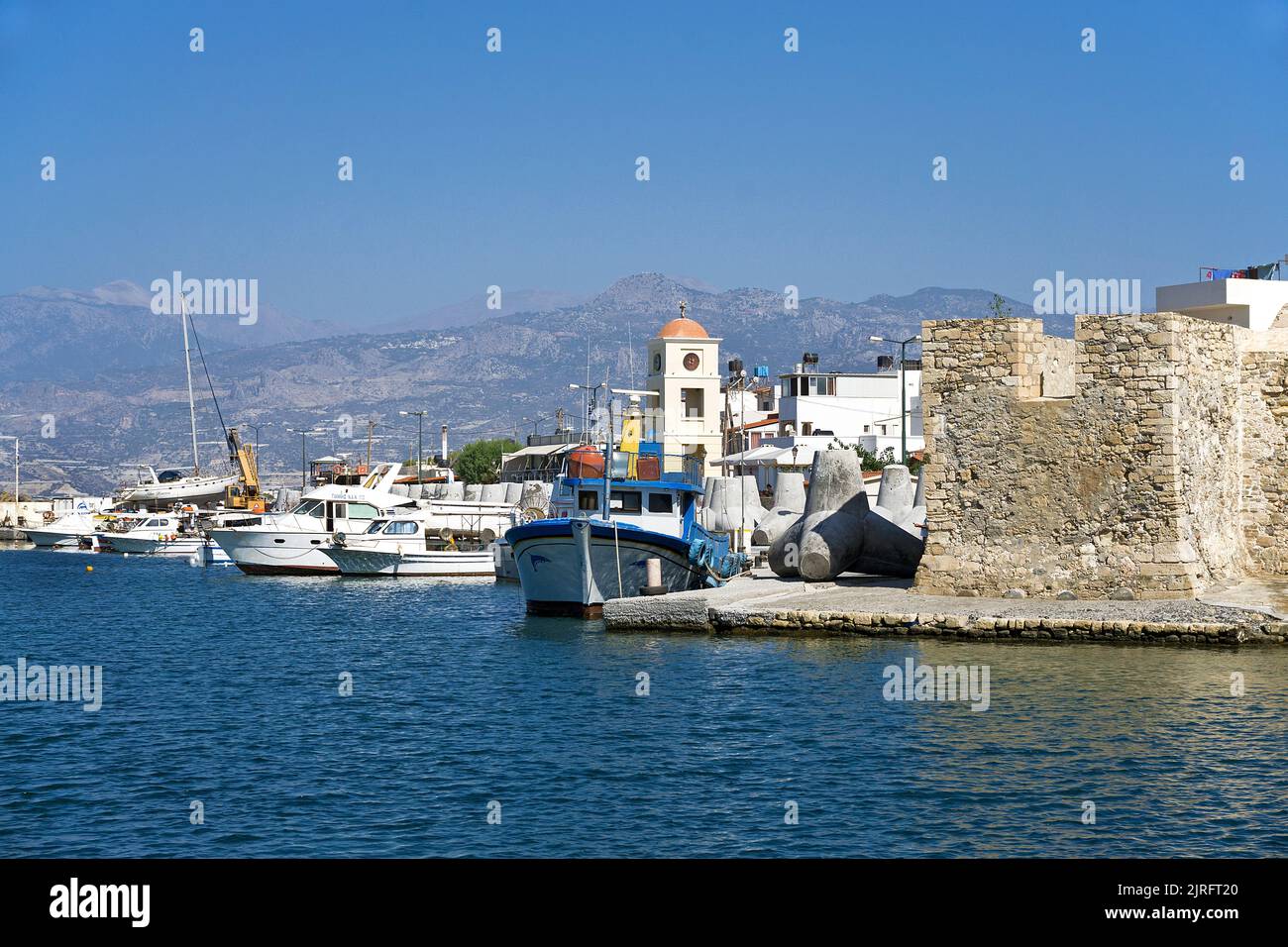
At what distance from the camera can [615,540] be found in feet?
88.3

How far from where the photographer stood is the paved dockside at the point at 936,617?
20.2 metres

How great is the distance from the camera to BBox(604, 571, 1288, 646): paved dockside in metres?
20.2

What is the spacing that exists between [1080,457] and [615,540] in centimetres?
869

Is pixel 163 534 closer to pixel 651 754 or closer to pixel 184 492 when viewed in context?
pixel 184 492

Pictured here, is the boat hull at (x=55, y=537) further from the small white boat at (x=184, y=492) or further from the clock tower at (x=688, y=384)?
the clock tower at (x=688, y=384)

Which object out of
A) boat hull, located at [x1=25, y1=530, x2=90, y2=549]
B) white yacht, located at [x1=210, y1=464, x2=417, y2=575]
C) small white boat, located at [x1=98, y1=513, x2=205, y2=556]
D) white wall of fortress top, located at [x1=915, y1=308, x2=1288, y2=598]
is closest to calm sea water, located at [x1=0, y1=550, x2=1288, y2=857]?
white wall of fortress top, located at [x1=915, y1=308, x2=1288, y2=598]

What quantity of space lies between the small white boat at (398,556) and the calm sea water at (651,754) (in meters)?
18.6

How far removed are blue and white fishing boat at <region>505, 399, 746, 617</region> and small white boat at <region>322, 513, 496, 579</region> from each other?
1315 centimetres

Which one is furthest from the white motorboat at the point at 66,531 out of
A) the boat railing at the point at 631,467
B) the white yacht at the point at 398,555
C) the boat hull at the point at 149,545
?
the boat railing at the point at 631,467

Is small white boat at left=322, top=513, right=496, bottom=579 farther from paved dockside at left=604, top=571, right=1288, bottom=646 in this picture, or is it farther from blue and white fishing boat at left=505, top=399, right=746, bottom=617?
paved dockside at left=604, top=571, right=1288, bottom=646

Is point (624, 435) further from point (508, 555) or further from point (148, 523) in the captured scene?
point (148, 523)

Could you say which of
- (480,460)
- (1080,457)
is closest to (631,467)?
(1080,457)

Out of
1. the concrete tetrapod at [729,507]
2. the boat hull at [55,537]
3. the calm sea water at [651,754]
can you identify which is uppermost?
the concrete tetrapod at [729,507]

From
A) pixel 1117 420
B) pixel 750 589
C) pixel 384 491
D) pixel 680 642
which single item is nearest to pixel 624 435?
pixel 750 589
